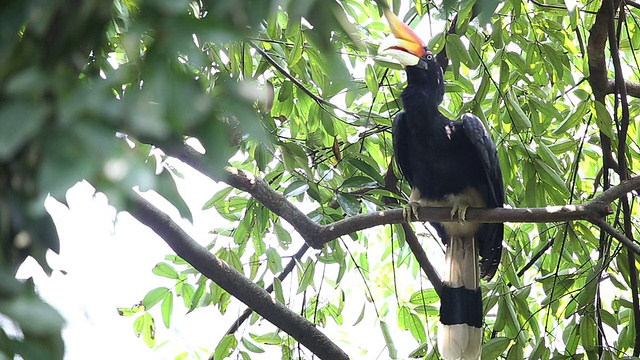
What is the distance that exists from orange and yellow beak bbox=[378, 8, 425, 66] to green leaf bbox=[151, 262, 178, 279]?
3.99 ft

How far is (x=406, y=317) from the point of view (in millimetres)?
3133

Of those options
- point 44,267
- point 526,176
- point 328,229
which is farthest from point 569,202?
point 44,267

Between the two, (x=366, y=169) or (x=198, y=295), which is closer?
(x=366, y=169)

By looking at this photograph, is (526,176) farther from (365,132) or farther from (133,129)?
(133,129)

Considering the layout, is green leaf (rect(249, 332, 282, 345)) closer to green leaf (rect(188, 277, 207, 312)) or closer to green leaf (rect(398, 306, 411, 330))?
green leaf (rect(188, 277, 207, 312))

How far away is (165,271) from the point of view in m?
3.15

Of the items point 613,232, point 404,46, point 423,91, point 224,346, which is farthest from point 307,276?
point 613,232

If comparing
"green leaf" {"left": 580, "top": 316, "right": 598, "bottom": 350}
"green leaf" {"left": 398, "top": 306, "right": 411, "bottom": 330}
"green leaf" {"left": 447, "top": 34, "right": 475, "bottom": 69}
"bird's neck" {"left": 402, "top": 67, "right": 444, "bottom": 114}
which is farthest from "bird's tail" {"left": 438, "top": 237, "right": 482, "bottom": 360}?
"green leaf" {"left": 447, "top": 34, "right": 475, "bottom": 69}

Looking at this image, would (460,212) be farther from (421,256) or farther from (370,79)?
(370,79)

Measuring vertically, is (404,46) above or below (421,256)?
above

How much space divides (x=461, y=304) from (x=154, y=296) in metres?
1.22

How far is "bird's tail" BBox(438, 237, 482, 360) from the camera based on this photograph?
2957mm

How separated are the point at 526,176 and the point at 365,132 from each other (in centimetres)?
64

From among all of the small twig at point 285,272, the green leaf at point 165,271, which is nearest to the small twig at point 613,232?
the small twig at point 285,272
